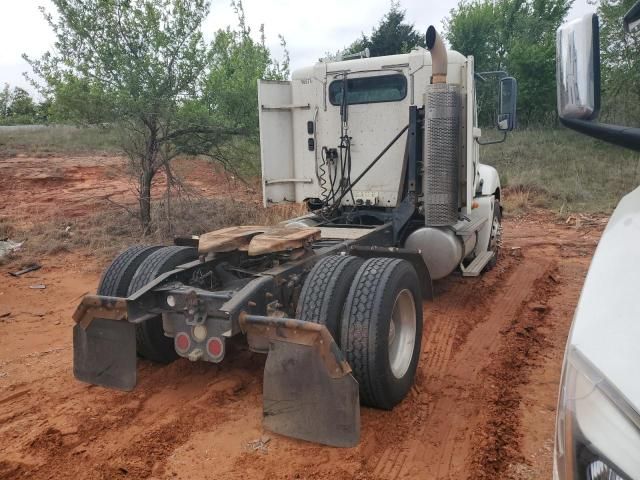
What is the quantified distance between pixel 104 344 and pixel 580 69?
3361 millimetres

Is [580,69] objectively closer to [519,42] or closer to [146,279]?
[146,279]

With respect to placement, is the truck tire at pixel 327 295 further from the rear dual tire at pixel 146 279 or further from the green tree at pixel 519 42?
the green tree at pixel 519 42

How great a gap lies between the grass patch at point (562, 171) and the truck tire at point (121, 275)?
444 inches

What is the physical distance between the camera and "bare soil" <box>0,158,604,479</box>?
10.4ft

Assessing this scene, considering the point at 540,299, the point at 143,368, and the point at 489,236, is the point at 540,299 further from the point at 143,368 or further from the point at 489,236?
the point at 143,368

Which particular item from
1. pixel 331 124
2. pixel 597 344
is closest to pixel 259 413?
pixel 597 344

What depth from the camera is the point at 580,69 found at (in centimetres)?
210

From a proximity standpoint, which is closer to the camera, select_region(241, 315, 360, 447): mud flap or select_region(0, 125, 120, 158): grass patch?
select_region(241, 315, 360, 447): mud flap

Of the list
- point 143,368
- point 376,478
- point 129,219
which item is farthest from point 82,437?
point 129,219

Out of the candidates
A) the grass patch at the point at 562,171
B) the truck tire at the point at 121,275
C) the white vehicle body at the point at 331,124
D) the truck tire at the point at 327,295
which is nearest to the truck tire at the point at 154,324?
the truck tire at the point at 121,275

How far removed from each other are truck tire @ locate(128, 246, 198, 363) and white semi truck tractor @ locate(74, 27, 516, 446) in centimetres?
1

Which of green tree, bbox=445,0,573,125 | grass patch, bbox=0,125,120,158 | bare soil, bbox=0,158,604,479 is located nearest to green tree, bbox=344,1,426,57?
green tree, bbox=445,0,573,125

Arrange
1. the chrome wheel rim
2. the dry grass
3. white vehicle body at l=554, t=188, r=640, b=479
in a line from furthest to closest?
the dry grass < the chrome wheel rim < white vehicle body at l=554, t=188, r=640, b=479

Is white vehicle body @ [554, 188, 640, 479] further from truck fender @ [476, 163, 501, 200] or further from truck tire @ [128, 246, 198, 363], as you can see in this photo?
truck fender @ [476, 163, 501, 200]
